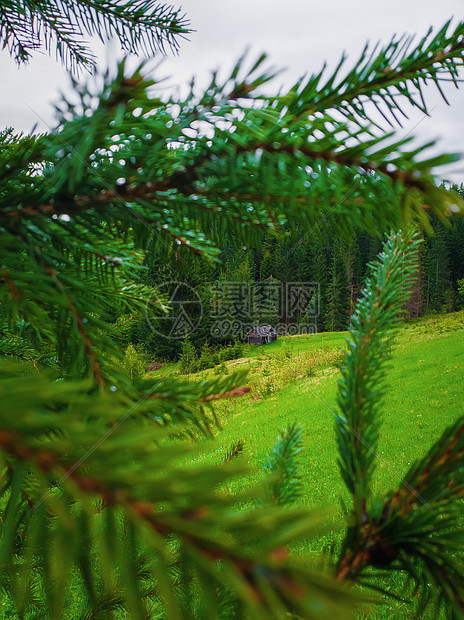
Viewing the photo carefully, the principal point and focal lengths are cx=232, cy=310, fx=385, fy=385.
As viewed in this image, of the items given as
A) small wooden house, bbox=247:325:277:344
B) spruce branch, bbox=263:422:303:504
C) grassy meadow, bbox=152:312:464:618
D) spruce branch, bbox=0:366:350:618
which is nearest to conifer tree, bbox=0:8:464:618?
spruce branch, bbox=0:366:350:618

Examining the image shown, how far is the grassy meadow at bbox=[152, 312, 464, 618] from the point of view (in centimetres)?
651

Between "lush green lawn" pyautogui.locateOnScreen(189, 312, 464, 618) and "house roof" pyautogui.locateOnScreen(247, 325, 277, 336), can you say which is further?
"house roof" pyautogui.locateOnScreen(247, 325, 277, 336)

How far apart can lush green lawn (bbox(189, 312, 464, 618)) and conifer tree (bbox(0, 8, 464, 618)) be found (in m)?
3.37

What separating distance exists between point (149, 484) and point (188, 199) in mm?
324

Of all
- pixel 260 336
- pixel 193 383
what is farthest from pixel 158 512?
pixel 260 336

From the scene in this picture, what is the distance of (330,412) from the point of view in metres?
6.71

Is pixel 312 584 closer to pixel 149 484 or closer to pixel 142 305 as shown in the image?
pixel 149 484

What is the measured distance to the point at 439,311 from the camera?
33.9 metres

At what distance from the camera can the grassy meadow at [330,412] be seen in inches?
256

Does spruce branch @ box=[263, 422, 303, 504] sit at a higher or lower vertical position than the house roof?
higher

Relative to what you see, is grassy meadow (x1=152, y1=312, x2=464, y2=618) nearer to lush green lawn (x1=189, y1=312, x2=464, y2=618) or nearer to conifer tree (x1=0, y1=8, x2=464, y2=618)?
lush green lawn (x1=189, y1=312, x2=464, y2=618)

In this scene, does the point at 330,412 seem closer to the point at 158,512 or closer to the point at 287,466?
the point at 287,466

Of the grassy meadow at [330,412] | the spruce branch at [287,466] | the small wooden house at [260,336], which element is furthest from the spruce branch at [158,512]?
the small wooden house at [260,336]

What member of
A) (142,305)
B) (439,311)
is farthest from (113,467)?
(439,311)
